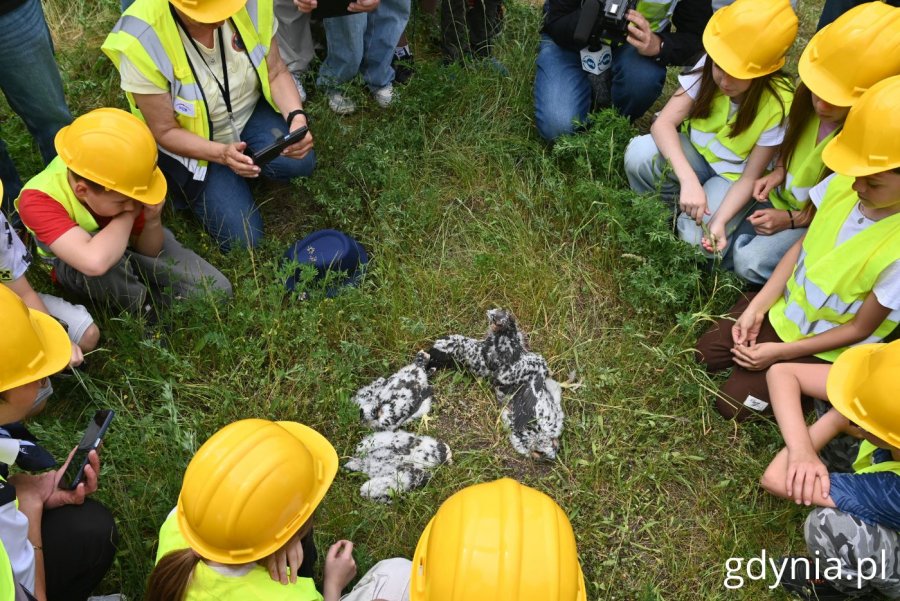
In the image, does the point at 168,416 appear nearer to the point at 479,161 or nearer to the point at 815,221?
the point at 479,161

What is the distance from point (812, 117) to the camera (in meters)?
3.21

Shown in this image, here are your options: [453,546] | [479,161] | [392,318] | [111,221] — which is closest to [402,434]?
[392,318]

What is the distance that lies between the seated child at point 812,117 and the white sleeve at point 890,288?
667mm

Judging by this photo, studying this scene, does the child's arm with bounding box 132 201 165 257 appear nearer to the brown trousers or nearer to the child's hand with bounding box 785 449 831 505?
the brown trousers

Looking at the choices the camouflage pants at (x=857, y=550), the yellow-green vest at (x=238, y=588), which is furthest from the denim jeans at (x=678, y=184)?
the yellow-green vest at (x=238, y=588)

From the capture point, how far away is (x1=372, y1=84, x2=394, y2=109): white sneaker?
4.42 meters

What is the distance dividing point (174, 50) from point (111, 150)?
25.5 inches

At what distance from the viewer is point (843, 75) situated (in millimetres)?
2926

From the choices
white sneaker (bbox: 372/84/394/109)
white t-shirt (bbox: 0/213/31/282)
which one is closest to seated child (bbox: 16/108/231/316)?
white t-shirt (bbox: 0/213/31/282)

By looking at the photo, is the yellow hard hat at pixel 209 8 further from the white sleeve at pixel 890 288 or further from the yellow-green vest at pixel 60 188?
the white sleeve at pixel 890 288

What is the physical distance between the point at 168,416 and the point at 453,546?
1.71 m

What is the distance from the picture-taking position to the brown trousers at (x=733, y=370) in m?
3.10

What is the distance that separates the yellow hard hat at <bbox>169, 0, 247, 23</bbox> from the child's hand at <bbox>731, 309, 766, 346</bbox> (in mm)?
2642

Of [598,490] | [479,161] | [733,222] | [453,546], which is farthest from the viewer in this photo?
[479,161]
